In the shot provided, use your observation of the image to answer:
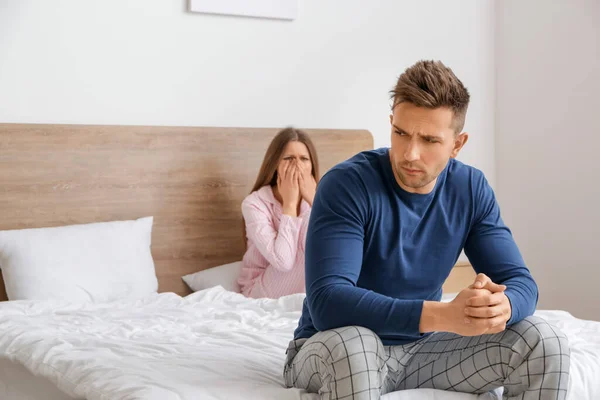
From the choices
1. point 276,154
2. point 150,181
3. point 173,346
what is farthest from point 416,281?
point 150,181

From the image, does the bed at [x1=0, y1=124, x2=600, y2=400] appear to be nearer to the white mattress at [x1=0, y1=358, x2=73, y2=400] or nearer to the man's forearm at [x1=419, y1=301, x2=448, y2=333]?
the white mattress at [x1=0, y1=358, x2=73, y2=400]

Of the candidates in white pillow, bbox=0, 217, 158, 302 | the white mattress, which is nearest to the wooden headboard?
white pillow, bbox=0, 217, 158, 302

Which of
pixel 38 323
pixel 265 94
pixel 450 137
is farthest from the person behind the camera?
pixel 265 94

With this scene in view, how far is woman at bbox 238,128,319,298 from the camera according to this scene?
3078 mm

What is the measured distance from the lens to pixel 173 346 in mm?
2107

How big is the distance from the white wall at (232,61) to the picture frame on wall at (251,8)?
1.6 inches

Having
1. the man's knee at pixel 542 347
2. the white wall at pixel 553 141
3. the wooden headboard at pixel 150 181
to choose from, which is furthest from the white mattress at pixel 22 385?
the white wall at pixel 553 141

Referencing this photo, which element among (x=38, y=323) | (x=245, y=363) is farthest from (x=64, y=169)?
(x=245, y=363)

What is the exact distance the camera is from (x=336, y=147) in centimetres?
371

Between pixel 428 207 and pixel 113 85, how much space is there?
1.86 m

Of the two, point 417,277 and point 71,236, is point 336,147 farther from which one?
point 417,277

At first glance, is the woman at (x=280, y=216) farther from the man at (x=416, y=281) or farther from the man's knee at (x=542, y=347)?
the man's knee at (x=542, y=347)

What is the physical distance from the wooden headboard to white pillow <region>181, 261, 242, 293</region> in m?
0.07

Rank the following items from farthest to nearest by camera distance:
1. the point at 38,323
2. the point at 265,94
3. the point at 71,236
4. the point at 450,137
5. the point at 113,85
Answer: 1. the point at 265,94
2. the point at 113,85
3. the point at 71,236
4. the point at 38,323
5. the point at 450,137
